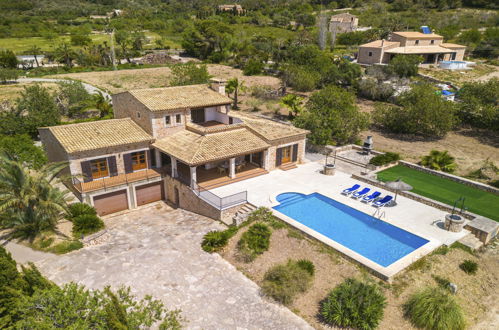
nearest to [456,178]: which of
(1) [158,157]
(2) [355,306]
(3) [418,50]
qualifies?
(2) [355,306]

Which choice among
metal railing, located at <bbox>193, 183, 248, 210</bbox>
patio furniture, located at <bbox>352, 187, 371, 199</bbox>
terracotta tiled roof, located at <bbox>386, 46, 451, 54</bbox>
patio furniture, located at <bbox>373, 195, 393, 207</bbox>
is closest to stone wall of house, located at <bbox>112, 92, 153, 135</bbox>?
metal railing, located at <bbox>193, 183, 248, 210</bbox>

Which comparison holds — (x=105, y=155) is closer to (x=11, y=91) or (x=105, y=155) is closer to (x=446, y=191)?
(x=446, y=191)

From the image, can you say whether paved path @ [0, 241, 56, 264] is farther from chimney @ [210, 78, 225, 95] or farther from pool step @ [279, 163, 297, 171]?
chimney @ [210, 78, 225, 95]

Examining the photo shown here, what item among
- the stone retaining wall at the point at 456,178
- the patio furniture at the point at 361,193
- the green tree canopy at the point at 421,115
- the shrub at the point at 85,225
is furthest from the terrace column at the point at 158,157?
the green tree canopy at the point at 421,115

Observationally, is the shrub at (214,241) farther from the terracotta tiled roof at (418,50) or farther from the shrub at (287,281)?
the terracotta tiled roof at (418,50)

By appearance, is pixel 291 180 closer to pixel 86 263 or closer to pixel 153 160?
pixel 153 160

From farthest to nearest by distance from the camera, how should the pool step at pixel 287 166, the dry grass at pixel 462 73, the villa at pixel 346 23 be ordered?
1. the villa at pixel 346 23
2. the dry grass at pixel 462 73
3. the pool step at pixel 287 166

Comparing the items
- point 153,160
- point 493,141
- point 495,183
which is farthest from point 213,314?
point 493,141
